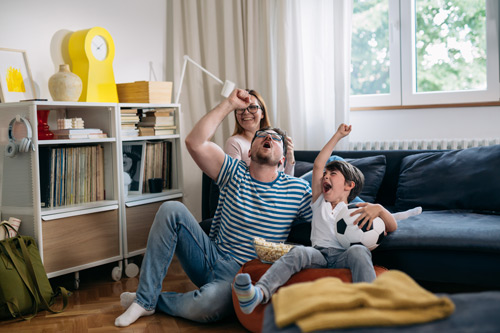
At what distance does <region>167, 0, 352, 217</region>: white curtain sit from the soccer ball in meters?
1.57

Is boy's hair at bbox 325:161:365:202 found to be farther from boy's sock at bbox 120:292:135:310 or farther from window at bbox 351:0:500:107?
window at bbox 351:0:500:107

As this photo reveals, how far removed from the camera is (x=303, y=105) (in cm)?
405

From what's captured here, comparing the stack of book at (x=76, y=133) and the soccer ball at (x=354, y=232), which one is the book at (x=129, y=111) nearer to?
the stack of book at (x=76, y=133)

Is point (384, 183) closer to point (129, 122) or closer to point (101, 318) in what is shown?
point (129, 122)

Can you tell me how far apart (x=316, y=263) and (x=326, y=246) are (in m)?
0.12

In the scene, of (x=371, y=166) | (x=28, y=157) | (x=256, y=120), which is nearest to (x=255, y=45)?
(x=256, y=120)

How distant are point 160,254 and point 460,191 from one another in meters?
1.55

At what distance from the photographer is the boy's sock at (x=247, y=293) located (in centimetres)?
201

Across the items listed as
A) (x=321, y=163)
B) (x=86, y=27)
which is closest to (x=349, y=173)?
(x=321, y=163)

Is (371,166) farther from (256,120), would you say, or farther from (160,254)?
(160,254)

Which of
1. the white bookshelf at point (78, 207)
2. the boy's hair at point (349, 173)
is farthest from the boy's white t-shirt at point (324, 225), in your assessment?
the white bookshelf at point (78, 207)

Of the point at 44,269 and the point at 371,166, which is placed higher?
the point at 371,166

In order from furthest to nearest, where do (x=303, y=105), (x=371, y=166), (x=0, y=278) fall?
(x=303, y=105) < (x=371, y=166) < (x=0, y=278)

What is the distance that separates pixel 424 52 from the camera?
3918mm
